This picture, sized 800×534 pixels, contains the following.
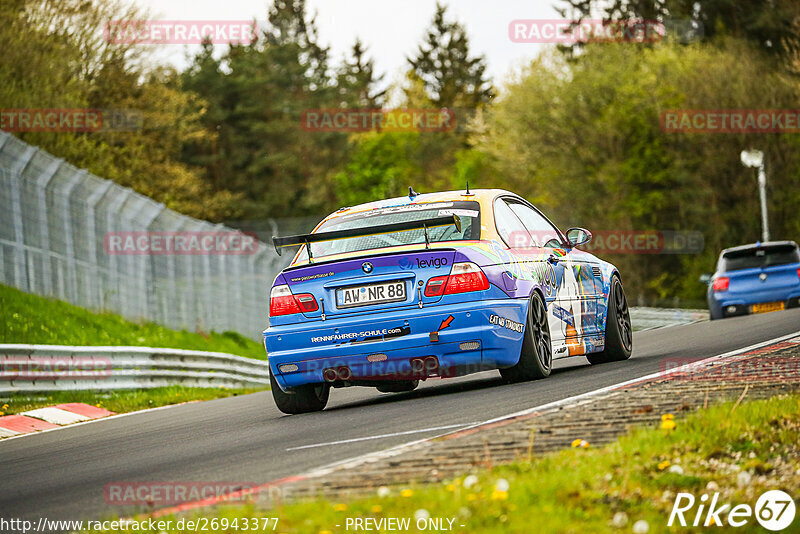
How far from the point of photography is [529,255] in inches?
397

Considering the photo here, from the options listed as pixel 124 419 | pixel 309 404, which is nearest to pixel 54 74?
pixel 124 419

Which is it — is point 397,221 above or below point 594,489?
above

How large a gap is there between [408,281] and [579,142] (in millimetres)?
46870

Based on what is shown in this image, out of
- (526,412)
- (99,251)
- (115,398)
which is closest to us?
(526,412)

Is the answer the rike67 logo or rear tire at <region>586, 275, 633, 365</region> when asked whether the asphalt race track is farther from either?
the rike67 logo

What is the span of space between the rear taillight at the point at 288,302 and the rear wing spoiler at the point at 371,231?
0.33 m

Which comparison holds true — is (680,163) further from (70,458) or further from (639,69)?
(70,458)

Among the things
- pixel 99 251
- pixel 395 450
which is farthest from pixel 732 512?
pixel 99 251

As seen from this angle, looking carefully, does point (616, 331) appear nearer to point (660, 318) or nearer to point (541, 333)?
point (541, 333)

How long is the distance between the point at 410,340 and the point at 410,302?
0.29 m

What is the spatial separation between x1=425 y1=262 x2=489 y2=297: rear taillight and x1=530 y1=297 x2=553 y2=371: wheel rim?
2.33 ft

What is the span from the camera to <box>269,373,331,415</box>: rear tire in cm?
1004

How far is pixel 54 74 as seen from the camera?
36.4m

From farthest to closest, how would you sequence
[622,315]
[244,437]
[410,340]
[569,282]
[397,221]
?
[622,315], [569,282], [397,221], [410,340], [244,437]
